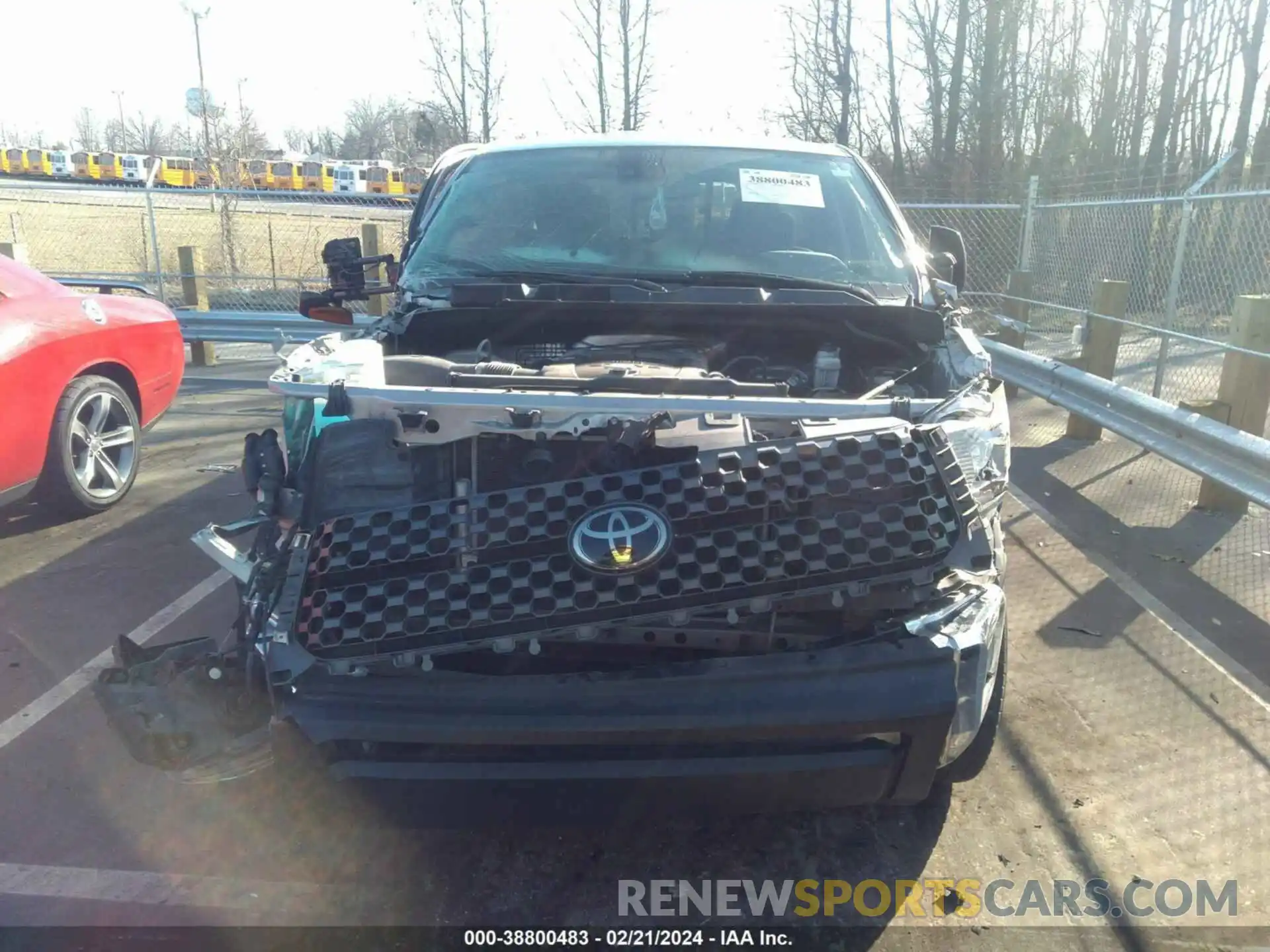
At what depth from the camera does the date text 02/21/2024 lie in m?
2.33

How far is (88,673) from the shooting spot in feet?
11.8

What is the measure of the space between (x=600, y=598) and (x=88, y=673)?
2.59m

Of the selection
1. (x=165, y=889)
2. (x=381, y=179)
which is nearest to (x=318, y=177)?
(x=381, y=179)

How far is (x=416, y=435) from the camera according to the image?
2318mm

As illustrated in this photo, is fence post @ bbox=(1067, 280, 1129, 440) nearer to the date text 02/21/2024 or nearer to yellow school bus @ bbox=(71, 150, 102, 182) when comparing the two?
the date text 02/21/2024

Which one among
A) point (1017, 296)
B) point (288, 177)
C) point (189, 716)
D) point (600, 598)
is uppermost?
point (288, 177)

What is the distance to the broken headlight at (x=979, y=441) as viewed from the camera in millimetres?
2410

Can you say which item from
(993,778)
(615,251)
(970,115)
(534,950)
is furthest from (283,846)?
(970,115)

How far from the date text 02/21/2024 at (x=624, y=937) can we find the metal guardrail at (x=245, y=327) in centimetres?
757

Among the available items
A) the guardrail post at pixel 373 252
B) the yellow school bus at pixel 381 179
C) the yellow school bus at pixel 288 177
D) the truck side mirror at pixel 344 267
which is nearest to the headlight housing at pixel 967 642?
the truck side mirror at pixel 344 267

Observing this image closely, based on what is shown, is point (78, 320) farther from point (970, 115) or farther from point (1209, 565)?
point (970, 115)

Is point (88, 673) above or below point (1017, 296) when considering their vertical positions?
below

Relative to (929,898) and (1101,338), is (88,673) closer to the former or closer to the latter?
(929,898)

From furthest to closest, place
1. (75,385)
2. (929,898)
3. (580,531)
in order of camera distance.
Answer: (75,385) < (929,898) < (580,531)
